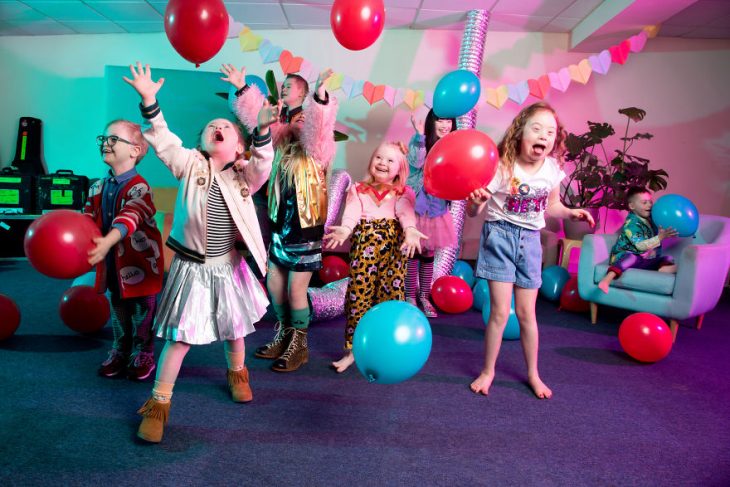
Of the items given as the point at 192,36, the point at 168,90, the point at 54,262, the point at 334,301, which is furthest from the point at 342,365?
the point at 168,90

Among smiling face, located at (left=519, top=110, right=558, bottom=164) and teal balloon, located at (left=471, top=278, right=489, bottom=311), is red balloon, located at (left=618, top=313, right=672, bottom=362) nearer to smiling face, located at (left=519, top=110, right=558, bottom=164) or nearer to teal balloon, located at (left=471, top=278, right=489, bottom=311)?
teal balloon, located at (left=471, top=278, right=489, bottom=311)

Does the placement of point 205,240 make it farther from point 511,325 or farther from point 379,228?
point 511,325

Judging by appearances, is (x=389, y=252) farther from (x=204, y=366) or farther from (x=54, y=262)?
(x=54, y=262)

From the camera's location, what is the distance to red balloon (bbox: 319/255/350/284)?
162 inches

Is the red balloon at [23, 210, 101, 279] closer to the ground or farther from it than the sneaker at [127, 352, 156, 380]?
farther from it

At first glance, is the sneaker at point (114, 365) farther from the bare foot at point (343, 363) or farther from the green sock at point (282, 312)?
the bare foot at point (343, 363)

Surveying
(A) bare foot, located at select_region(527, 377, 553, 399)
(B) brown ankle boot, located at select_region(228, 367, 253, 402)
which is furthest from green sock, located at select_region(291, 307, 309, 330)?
(A) bare foot, located at select_region(527, 377, 553, 399)

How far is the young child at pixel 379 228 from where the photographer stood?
2.32m

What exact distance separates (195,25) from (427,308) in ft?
7.97

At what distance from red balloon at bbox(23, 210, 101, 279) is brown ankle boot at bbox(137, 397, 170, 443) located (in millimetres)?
531

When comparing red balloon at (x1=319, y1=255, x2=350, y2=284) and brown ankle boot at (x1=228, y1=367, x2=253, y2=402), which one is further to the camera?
red balloon at (x1=319, y1=255, x2=350, y2=284)

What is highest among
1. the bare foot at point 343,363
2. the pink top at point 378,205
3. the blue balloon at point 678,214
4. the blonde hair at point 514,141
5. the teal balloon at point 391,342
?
the blonde hair at point 514,141

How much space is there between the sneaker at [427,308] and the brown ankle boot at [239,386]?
1782 millimetres

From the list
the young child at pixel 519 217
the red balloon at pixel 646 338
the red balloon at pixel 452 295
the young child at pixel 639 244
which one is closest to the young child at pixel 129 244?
the young child at pixel 519 217
